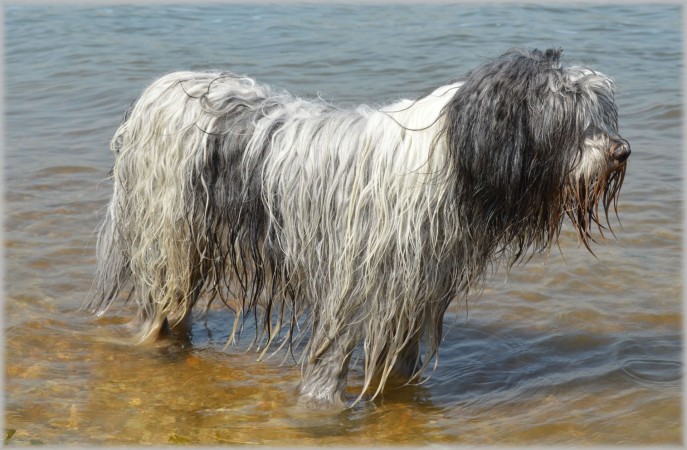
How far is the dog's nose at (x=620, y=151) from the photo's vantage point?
3.95 meters

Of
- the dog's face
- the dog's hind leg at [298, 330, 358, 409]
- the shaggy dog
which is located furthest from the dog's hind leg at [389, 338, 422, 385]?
the dog's face

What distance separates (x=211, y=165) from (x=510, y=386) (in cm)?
188

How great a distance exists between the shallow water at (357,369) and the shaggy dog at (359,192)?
369 mm

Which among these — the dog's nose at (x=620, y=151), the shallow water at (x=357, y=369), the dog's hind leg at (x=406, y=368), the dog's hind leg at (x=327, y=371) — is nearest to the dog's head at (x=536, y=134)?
the dog's nose at (x=620, y=151)

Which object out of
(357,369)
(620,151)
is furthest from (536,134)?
(357,369)

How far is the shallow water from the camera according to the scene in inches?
191

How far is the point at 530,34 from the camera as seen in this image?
11.4 metres

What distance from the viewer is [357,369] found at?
211 inches

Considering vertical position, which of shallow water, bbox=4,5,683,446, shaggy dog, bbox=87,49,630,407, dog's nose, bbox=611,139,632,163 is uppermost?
dog's nose, bbox=611,139,632,163

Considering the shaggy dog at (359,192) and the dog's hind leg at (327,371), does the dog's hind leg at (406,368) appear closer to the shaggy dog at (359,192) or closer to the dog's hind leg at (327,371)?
the shaggy dog at (359,192)

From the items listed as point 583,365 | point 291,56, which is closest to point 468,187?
point 583,365

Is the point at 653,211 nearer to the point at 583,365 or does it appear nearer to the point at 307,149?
the point at 583,365

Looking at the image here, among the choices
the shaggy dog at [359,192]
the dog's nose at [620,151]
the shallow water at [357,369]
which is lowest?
the shallow water at [357,369]

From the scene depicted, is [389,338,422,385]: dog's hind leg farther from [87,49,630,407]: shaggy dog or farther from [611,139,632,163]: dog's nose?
[611,139,632,163]: dog's nose
